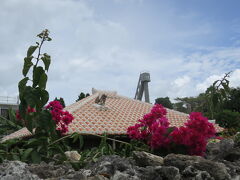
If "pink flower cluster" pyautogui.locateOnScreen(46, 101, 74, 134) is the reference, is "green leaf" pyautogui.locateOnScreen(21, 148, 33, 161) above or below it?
below

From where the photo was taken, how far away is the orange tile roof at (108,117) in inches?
304

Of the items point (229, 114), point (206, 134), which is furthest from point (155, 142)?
point (229, 114)

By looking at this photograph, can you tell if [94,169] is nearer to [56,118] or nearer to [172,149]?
[172,149]

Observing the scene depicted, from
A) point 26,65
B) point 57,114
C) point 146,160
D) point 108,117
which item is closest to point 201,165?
point 146,160

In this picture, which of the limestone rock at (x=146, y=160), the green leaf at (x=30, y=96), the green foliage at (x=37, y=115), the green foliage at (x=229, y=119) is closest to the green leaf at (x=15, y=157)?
the green foliage at (x=37, y=115)

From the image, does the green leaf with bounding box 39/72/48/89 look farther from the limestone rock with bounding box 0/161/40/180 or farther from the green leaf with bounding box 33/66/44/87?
the limestone rock with bounding box 0/161/40/180

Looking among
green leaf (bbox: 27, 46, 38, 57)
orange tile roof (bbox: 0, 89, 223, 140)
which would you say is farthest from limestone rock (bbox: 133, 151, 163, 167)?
orange tile roof (bbox: 0, 89, 223, 140)

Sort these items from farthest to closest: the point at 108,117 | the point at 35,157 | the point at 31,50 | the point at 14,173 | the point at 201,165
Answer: the point at 108,117
the point at 31,50
the point at 35,157
the point at 201,165
the point at 14,173

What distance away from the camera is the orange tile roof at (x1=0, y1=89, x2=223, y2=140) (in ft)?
25.4

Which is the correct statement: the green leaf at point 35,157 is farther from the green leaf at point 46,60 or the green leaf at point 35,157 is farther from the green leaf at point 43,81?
the green leaf at point 46,60

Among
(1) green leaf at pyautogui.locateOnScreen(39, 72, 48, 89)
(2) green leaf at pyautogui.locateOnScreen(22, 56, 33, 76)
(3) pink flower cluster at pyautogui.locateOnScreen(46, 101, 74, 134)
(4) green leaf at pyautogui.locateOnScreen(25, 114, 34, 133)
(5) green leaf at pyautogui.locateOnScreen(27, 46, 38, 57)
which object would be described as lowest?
(4) green leaf at pyautogui.locateOnScreen(25, 114, 34, 133)

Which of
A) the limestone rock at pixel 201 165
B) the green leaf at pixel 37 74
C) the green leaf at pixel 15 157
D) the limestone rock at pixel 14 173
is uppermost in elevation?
the green leaf at pixel 37 74

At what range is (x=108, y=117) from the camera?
28.7 ft

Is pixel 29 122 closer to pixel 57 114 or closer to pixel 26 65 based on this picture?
pixel 26 65
